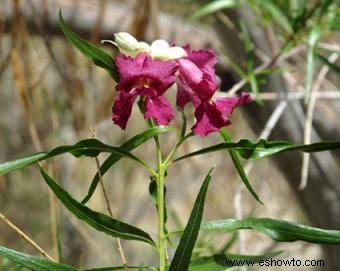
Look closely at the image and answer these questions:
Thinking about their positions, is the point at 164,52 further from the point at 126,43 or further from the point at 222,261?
the point at 222,261

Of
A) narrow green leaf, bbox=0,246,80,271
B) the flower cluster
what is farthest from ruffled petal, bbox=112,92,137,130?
narrow green leaf, bbox=0,246,80,271

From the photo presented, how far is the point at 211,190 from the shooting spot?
286 cm

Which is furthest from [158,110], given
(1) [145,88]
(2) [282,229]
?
(2) [282,229]

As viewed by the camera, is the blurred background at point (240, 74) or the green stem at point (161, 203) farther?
the blurred background at point (240, 74)

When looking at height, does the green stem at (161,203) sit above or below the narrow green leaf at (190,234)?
above

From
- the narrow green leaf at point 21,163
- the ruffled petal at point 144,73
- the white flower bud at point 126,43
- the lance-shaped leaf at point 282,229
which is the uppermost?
the white flower bud at point 126,43

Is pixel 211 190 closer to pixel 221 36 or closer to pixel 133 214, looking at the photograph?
pixel 133 214

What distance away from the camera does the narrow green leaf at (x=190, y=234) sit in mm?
483

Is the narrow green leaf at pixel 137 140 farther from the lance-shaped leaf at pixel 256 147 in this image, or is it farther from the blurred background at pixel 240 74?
the blurred background at pixel 240 74

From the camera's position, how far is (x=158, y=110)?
495 millimetres

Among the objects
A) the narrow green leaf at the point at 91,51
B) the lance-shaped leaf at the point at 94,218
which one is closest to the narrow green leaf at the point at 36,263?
the lance-shaped leaf at the point at 94,218

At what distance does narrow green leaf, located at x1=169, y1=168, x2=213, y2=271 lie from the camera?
483mm

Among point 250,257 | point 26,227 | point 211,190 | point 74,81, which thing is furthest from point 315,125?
point 26,227

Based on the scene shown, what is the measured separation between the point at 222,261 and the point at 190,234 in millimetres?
97
